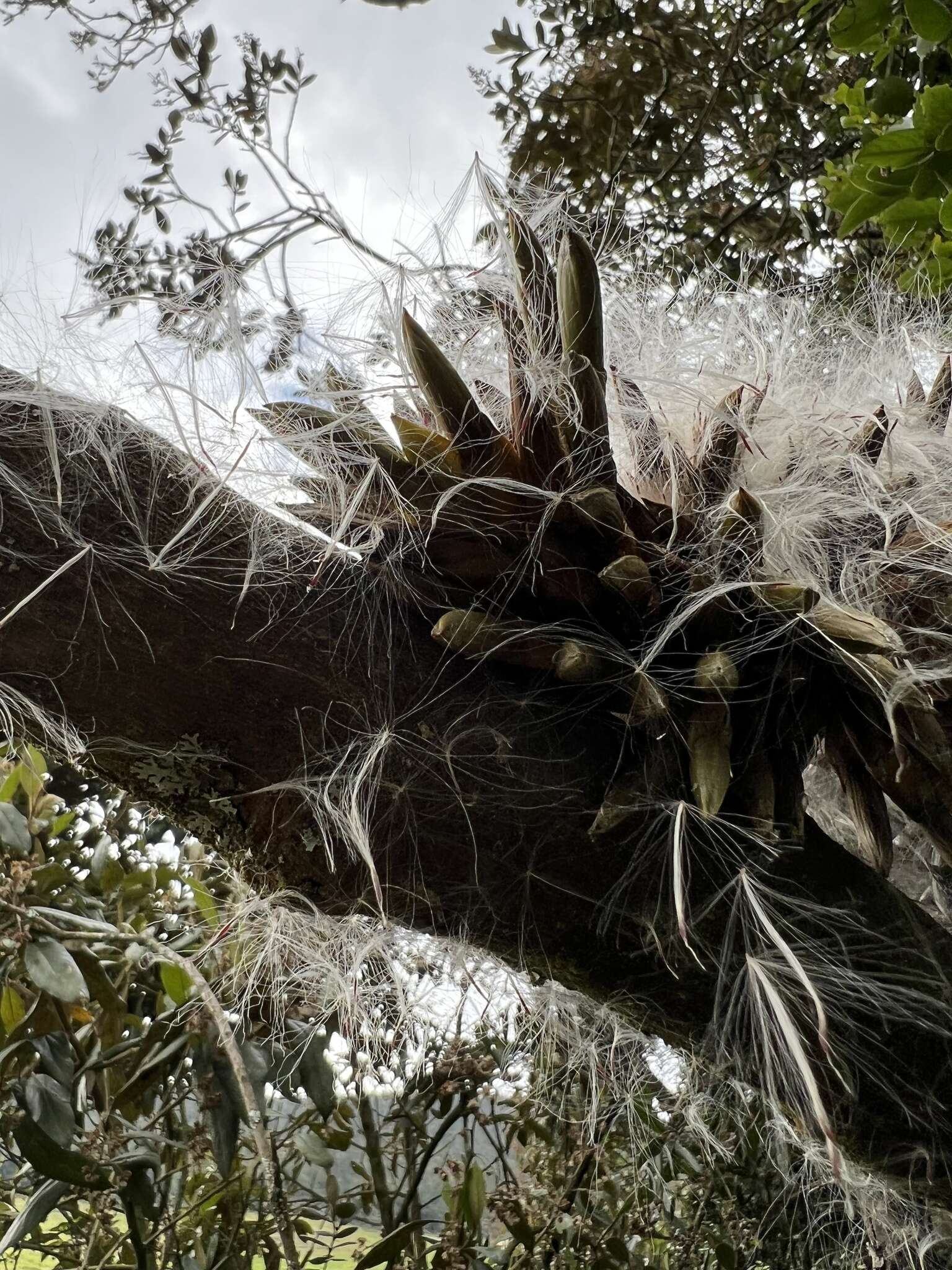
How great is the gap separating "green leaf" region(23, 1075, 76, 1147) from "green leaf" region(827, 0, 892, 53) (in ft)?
3.79

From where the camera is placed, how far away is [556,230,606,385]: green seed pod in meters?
0.62

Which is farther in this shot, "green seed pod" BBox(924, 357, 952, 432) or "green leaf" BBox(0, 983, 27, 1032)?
"green leaf" BBox(0, 983, 27, 1032)

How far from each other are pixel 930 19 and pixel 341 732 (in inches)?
29.1

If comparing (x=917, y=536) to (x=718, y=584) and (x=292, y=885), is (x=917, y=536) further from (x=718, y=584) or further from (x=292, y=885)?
(x=292, y=885)

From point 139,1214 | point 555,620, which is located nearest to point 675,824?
point 555,620

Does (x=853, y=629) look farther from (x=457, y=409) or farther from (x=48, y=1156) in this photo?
(x=48, y=1156)

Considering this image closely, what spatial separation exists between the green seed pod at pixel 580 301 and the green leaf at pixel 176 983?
618 millimetres

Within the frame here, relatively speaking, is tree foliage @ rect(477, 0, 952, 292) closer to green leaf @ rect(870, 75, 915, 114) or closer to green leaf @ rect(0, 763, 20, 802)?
green leaf @ rect(870, 75, 915, 114)

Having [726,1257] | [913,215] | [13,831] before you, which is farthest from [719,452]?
[726,1257]

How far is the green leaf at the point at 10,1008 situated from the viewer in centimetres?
97

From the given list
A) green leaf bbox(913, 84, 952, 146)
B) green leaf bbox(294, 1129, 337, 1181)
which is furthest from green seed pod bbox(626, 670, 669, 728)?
green leaf bbox(294, 1129, 337, 1181)

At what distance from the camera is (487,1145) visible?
1.68 m

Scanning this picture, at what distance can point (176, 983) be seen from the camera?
0.91 metres

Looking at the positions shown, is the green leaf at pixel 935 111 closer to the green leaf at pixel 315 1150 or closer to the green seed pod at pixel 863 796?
the green seed pod at pixel 863 796
